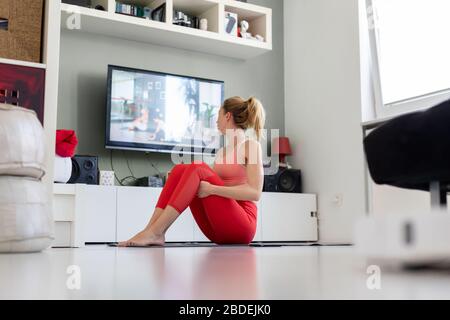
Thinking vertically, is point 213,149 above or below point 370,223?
above

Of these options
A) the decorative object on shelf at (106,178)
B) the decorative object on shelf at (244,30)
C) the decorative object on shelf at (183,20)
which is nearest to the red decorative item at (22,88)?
the decorative object on shelf at (106,178)

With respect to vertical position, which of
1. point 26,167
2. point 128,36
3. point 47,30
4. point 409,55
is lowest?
point 26,167

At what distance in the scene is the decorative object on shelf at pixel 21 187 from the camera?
1.75 metres

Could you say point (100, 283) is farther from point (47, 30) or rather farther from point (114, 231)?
point (114, 231)

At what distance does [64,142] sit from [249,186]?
1263 millimetres

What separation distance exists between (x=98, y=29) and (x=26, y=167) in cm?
248

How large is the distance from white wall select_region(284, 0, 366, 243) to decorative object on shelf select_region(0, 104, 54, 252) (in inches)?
106

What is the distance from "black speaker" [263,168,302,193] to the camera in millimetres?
4438

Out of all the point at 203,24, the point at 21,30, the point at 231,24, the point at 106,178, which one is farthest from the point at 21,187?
the point at 231,24

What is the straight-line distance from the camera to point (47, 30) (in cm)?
235

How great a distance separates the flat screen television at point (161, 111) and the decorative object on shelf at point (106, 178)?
8.3 inches

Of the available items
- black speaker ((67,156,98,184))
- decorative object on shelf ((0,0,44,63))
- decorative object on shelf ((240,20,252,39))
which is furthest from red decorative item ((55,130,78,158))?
decorative object on shelf ((240,20,252,39))
